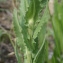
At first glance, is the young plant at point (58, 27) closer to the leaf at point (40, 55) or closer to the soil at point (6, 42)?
the soil at point (6, 42)

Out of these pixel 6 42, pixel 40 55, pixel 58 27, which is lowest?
pixel 6 42

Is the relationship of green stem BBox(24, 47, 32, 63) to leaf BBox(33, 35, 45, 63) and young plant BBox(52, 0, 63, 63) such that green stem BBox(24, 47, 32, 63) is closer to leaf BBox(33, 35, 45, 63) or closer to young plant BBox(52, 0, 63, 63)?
leaf BBox(33, 35, 45, 63)

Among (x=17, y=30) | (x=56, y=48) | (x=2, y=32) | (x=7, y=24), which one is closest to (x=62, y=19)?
(x=56, y=48)

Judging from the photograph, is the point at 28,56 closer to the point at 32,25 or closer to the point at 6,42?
the point at 32,25

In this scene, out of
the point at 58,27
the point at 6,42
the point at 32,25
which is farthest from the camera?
the point at 6,42

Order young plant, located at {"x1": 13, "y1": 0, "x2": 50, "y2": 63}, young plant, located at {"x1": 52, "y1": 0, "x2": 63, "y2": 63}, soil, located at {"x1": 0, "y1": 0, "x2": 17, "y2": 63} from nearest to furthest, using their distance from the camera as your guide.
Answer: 1. young plant, located at {"x1": 13, "y1": 0, "x2": 50, "y2": 63}
2. young plant, located at {"x1": 52, "y1": 0, "x2": 63, "y2": 63}
3. soil, located at {"x1": 0, "y1": 0, "x2": 17, "y2": 63}

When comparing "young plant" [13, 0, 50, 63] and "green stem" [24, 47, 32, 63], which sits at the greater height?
"young plant" [13, 0, 50, 63]

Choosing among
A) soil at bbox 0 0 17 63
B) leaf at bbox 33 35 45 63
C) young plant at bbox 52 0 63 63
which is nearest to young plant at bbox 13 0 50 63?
leaf at bbox 33 35 45 63

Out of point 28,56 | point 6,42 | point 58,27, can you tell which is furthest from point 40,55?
point 6,42

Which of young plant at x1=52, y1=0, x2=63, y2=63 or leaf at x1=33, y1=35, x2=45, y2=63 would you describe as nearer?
leaf at x1=33, y1=35, x2=45, y2=63

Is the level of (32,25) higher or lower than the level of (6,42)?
higher

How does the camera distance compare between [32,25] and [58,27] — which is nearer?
[32,25]

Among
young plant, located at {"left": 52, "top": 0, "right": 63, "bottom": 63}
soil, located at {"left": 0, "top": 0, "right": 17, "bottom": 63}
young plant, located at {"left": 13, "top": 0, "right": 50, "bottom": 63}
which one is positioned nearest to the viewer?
young plant, located at {"left": 13, "top": 0, "right": 50, "bottom": 63}
